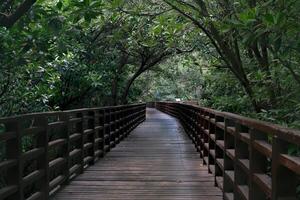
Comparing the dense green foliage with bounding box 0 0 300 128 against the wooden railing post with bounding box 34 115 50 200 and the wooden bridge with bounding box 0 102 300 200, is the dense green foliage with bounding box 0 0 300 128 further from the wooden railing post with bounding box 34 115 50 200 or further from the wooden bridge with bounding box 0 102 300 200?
the wooden railing post with bounding box 34 115 50 200

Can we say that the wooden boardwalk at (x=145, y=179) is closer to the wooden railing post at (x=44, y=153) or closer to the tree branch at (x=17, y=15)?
the wooden railing post at (x=44, y=153)

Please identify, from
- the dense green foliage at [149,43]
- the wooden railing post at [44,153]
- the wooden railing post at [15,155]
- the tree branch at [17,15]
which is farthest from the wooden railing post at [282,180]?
the wooden railing post at [44,153]

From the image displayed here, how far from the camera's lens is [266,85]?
713cm

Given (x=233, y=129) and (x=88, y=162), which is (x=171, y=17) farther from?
(x=233, y=129)

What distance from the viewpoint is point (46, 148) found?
5.44 meters

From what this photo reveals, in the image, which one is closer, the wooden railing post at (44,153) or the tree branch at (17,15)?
the tree branch at (17,15)

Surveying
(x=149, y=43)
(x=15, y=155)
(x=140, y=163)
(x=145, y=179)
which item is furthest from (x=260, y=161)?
(x=149, y=43)

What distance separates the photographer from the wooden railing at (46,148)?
171 inches

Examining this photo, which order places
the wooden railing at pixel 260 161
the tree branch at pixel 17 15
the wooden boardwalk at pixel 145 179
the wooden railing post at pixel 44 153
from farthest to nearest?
the wooden boardwalk at pixel 145 179 < the wooden railing post at pixel 44 153 < the tree branch at pixel 17 15 < the wooden railing at pixel 260 161

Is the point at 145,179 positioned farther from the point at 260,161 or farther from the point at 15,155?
the point at 260,161

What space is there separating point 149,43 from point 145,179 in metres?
4.24

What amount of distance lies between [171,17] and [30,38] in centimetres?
335

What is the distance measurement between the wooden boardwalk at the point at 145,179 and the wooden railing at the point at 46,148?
25 cm

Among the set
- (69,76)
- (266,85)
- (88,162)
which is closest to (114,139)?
(69,76)
